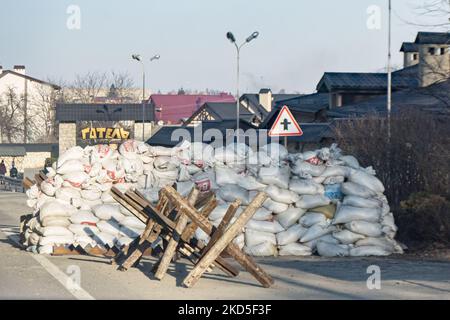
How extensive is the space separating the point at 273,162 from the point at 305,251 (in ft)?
6.71

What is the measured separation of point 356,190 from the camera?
16.0m

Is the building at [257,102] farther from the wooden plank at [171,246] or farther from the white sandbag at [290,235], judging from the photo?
the wooden plank at [171,246]

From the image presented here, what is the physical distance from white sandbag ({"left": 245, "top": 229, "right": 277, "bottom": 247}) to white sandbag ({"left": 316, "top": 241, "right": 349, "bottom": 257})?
0.86m

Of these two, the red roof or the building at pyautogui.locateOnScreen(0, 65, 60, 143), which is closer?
the building at pyautogui.locateOnScreen(0, 65, 60, 143)

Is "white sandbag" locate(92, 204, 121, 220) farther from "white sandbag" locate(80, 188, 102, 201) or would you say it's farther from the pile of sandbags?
"white sandbag" locate(80, 188, 102, 201)

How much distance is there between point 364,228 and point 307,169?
1752 mm

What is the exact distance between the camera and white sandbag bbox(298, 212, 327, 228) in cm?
1558

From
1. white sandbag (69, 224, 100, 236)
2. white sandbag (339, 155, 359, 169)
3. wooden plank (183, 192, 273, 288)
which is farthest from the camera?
white sandbag (339, 155, 359, 169)

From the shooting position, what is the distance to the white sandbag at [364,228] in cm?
1543

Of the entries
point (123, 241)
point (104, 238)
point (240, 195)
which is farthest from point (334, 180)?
point (104, 238)

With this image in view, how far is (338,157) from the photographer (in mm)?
16969

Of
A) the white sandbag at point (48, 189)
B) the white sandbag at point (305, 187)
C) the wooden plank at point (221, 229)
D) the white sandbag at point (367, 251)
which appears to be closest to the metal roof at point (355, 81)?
the white sandbag at point (305, 187)

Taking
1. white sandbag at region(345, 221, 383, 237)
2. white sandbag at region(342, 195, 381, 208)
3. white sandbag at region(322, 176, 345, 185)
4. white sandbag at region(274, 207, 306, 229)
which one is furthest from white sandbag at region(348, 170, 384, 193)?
white sandbag at region(274, 207, 306, 229)

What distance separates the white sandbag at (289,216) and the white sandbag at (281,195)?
19cm
